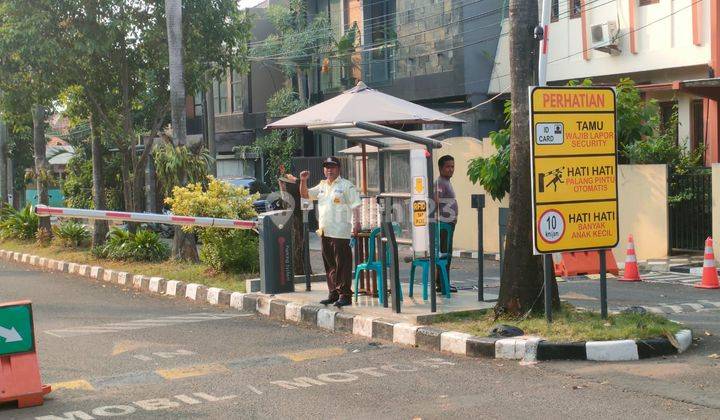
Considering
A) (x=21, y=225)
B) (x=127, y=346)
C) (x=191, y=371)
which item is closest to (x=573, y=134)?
(x=191, y=371)

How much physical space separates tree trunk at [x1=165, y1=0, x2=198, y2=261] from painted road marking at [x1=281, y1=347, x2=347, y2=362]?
8.09 metres

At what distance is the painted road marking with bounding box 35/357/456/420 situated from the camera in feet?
21.8

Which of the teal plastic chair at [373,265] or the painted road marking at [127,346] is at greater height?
the teal plastic chair at [373,265]

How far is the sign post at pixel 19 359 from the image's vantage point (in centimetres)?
691

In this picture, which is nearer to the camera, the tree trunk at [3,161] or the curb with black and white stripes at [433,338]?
the curb with black and white stripes at [433,338]

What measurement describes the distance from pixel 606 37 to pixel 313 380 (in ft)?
56.5

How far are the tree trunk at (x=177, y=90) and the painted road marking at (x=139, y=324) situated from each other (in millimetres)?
5030

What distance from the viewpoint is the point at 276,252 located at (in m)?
12.0

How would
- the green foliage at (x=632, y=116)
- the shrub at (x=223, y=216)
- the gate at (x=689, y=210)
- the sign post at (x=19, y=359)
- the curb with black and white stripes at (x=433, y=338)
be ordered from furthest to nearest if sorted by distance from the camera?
the green foliage at (x=632, y=116)
the gate at (x=689, y=210)
the shrub at (x=223, y=216)
the curb with black and white stripes at (x=433, y=338)
the sign post at (x=19, y=359)

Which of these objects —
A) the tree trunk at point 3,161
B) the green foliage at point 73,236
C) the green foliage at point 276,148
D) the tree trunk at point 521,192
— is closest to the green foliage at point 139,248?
the green foliage at point 73,236

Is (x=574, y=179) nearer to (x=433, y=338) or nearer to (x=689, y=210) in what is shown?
(x=433, y=338)

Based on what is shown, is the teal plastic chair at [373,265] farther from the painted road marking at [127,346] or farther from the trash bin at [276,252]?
the painted road marking at [127,346]

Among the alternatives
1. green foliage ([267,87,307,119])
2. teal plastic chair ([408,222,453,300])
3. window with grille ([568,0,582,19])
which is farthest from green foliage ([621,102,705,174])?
green foliage ([267,87,307,119])

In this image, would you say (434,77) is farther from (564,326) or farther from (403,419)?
(403,419)
